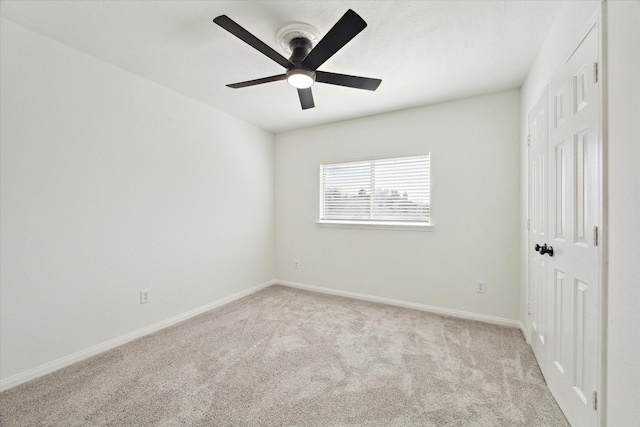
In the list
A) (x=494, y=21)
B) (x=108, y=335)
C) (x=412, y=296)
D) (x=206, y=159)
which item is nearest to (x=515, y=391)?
(x=412, y=296)

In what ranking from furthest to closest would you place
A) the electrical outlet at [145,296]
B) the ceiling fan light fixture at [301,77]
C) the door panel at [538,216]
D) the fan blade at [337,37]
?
the electrical outlet at [145,296]
the door panel at [538,216]
the ceiling fan light fixture at [301,77]
the fan blade at [337,37]

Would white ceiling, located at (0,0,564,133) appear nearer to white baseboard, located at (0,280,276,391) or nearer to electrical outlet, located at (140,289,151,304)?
electrical outlet, located at (140,289,151,304)

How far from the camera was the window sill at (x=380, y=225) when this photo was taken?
3176 mm

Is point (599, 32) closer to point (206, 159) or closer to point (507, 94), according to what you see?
point (507, 94)

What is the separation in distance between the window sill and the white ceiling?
1468 millimetres

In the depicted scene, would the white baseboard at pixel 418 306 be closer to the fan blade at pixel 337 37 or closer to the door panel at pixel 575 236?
the door panel at pixel 575 236

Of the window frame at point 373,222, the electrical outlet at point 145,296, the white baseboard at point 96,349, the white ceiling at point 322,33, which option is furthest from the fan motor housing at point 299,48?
the white baseboard at point 96,349

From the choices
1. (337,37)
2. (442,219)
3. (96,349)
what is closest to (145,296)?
(96,349)

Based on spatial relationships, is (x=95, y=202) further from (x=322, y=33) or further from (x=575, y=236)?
(x=575, y=236)

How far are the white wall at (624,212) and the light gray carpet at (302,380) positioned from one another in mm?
713

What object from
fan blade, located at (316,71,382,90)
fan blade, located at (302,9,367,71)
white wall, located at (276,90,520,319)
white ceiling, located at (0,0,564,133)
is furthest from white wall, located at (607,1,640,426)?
white wall, located at (276,90,520,319)

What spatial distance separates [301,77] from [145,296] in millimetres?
2480

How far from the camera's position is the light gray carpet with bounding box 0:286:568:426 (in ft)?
5.02

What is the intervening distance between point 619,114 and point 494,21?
1149 mm
